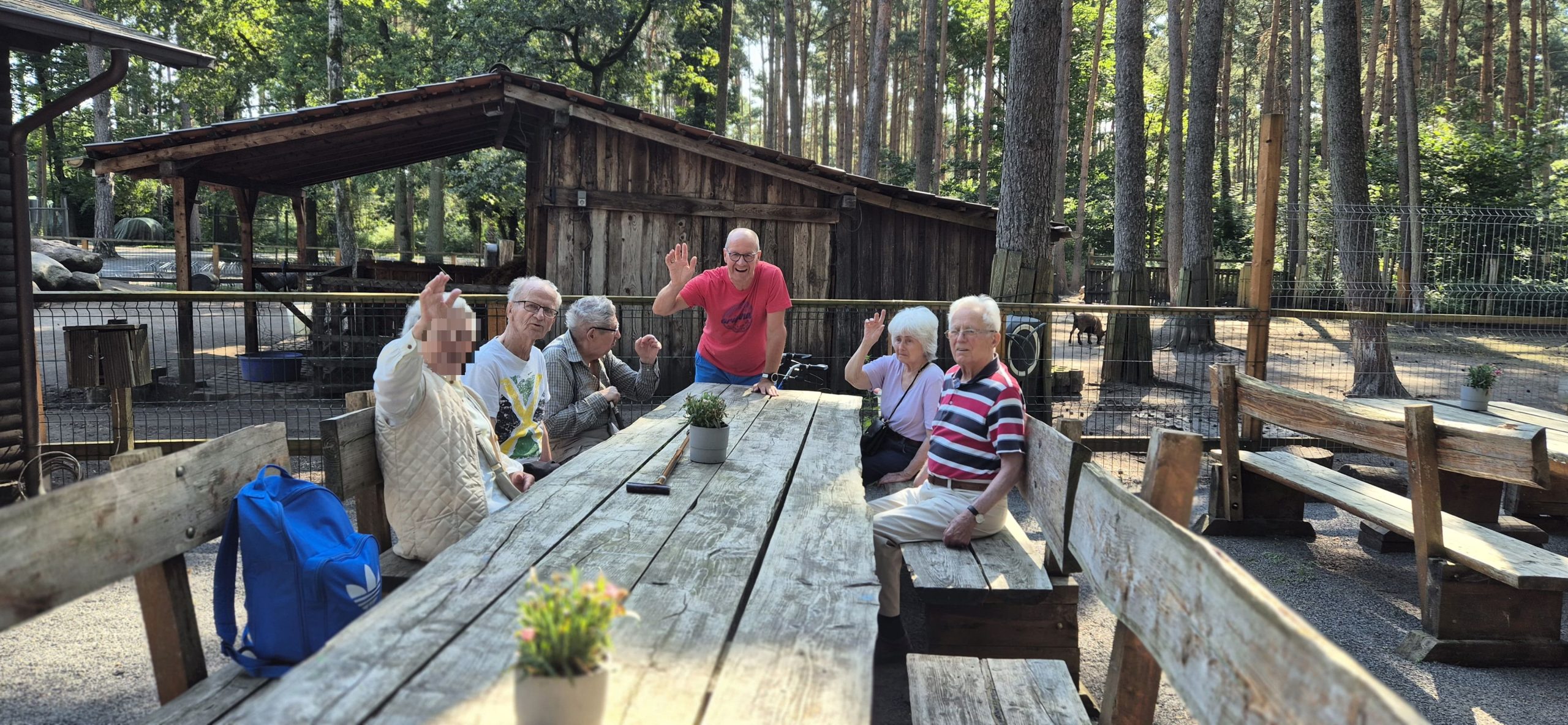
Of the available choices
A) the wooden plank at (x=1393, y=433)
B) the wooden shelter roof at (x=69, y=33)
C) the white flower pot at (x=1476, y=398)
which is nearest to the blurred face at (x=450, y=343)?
the wooden plank at (x=1393, y=433)

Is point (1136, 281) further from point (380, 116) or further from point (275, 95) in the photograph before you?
point (275, 95)

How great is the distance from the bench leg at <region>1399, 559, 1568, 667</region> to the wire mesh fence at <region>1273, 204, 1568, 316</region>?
664cm

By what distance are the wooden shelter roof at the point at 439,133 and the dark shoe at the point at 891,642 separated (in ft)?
23.1

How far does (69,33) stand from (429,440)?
4814 mm

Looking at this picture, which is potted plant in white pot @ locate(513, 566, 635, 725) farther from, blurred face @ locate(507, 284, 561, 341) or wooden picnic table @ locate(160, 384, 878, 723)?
blurred face @ locate(507, 284, 561, 341)

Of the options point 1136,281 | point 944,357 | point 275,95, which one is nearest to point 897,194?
point 944,357

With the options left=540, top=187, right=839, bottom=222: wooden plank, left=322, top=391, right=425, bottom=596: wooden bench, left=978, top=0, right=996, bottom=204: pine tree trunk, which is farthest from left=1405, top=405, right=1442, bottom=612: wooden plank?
left=978, top=0, right=996, bottom=204: pine tree trunk

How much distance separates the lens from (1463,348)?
696 inches

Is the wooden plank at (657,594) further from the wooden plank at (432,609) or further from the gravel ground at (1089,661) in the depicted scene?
the gravel ground at (1089,661)

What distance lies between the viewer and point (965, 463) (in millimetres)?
3875

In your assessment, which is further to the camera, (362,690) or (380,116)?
(380,116)

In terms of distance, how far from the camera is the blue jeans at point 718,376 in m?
6.05

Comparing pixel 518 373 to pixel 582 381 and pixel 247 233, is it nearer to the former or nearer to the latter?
pixel 582 381

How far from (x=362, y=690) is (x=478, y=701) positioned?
211mm
